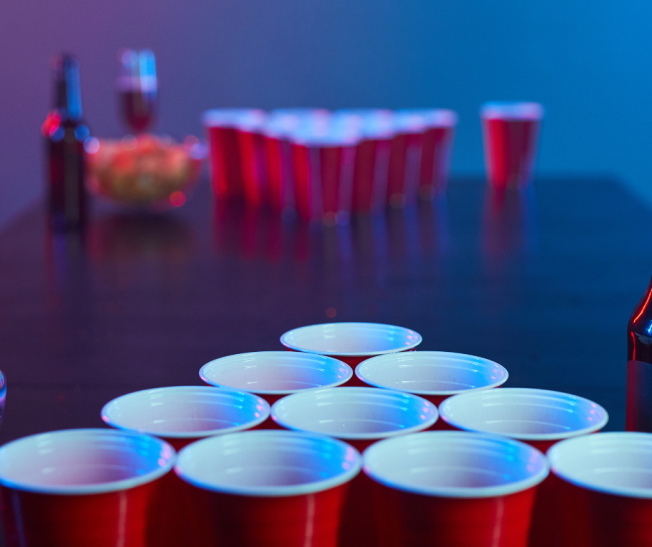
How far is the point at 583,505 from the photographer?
1.25 ft

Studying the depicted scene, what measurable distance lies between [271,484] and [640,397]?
0.22m

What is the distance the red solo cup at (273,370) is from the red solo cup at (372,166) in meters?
1.10

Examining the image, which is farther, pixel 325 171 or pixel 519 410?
pixel 325 171

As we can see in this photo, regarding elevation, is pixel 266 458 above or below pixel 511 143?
below

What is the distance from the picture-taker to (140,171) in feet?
5.56

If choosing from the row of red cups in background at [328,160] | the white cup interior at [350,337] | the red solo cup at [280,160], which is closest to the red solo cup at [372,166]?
the row of red cups in background at [328,160]

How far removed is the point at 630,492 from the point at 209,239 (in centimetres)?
119

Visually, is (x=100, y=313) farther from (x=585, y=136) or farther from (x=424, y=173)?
(x=585, y=136)

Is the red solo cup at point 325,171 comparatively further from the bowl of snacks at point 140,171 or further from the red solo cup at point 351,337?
the red solo cup at point 351,337

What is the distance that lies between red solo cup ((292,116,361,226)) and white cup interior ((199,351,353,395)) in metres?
1.01

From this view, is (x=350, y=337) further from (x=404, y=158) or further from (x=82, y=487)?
(x=404, y=158)

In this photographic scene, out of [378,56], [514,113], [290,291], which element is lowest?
[290,291]

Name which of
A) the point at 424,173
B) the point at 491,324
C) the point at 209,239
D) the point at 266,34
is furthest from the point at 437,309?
the point at 266,34

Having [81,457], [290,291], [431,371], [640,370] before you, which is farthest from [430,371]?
[290,291]
